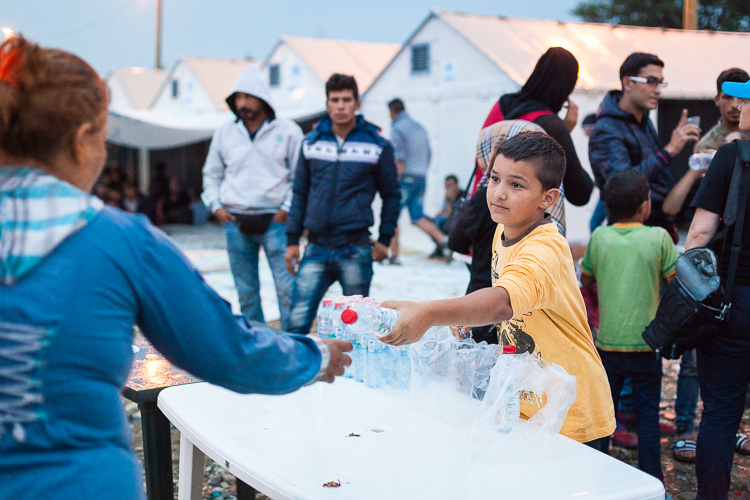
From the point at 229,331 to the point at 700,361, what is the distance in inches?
87.4

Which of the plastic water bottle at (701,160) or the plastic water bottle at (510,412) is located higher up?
the plastic water bottle at (701,160)

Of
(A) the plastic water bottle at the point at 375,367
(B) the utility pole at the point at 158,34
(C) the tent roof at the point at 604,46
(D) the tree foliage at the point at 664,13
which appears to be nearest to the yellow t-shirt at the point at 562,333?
(A) the plastic water bottle at the point at 375,367

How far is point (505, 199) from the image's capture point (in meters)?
2.22

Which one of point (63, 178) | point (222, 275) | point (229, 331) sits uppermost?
point (63, 178)

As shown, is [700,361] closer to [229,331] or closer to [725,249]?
[725,249]

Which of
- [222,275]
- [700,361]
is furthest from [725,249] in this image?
[222,275]

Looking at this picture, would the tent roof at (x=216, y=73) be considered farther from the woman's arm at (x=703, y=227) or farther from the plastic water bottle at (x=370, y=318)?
the plastic water bottle at (x=370, y=318)

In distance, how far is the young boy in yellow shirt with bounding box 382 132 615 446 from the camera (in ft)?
6.75

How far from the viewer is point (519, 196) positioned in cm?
222

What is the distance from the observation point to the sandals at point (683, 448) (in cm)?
365

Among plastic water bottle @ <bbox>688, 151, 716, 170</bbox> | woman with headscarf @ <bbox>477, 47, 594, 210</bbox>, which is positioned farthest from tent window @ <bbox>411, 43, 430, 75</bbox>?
woman with headscarf @ <bbox>477, 47, 594, 210</bbox>

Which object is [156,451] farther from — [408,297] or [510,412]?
[408,297]

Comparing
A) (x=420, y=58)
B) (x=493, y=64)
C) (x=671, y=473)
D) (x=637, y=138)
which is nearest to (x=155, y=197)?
(x=420, y=58)

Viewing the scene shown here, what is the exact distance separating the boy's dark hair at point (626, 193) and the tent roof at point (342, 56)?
41.3 feet
